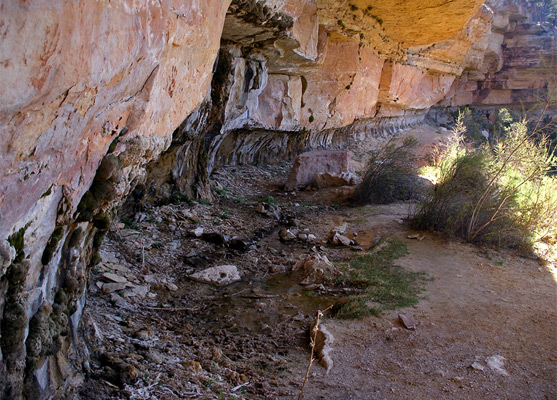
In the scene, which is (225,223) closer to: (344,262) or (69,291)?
(344,262)

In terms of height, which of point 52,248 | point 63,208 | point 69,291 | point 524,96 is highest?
point 524,96

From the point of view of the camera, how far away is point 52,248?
207cm

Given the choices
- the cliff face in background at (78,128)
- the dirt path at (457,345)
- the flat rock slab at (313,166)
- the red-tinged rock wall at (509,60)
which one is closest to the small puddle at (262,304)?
the dirt path at (457,345)

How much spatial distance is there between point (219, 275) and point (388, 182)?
5.11 meters

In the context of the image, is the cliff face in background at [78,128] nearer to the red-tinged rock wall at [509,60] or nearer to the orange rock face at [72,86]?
the orange rock face at [72,86]

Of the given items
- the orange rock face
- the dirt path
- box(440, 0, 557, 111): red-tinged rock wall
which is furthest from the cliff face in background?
box(440, 0, 557, 111): red-tinged rock wall

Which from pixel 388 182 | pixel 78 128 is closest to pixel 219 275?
pixel 78 128

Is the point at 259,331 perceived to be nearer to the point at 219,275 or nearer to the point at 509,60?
the point at 219,275

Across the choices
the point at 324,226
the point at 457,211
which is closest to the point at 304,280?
the point at 324,226

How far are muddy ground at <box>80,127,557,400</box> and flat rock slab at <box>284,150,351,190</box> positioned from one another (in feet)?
10.8

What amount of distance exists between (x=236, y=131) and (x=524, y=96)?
19.8m

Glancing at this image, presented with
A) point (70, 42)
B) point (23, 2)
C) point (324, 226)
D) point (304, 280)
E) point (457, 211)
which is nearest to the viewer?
point (23, 2)

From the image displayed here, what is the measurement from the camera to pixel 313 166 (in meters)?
10.0

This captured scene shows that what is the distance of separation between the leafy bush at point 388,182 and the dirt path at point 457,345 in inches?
143
